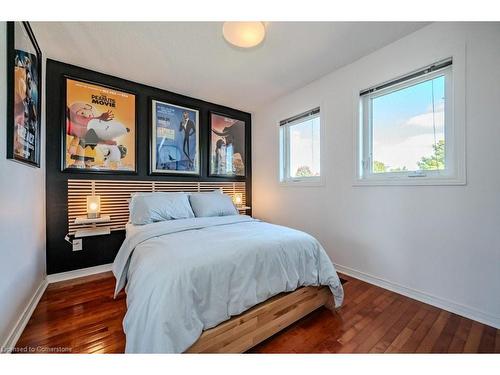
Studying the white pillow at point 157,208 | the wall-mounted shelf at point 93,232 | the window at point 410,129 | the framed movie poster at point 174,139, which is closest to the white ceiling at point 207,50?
the framed movie poster at point 174,139

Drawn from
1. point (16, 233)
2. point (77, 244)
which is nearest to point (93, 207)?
point (77, 244)

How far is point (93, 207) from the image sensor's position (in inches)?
92.5

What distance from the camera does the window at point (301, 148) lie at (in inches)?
112

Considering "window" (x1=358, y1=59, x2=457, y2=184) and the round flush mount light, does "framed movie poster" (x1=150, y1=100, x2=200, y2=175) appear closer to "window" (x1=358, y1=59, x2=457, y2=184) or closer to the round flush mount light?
the round flush mount light

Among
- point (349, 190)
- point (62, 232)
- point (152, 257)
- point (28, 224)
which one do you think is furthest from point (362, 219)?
point (62, 232)

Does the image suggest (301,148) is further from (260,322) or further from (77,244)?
(77,244)

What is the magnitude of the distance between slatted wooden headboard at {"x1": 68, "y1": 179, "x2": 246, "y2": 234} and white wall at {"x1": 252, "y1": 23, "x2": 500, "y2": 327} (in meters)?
2.04

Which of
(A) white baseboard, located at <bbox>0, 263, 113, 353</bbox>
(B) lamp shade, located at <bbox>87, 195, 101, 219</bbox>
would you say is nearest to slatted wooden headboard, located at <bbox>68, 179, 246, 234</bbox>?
(B) lamp shade, located at <bbox>87, 195, 101, 219</bbox>

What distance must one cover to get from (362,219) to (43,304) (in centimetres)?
317

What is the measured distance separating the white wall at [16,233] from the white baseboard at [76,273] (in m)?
0.20

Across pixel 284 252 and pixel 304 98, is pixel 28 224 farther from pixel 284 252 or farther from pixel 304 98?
pixel 304 98
